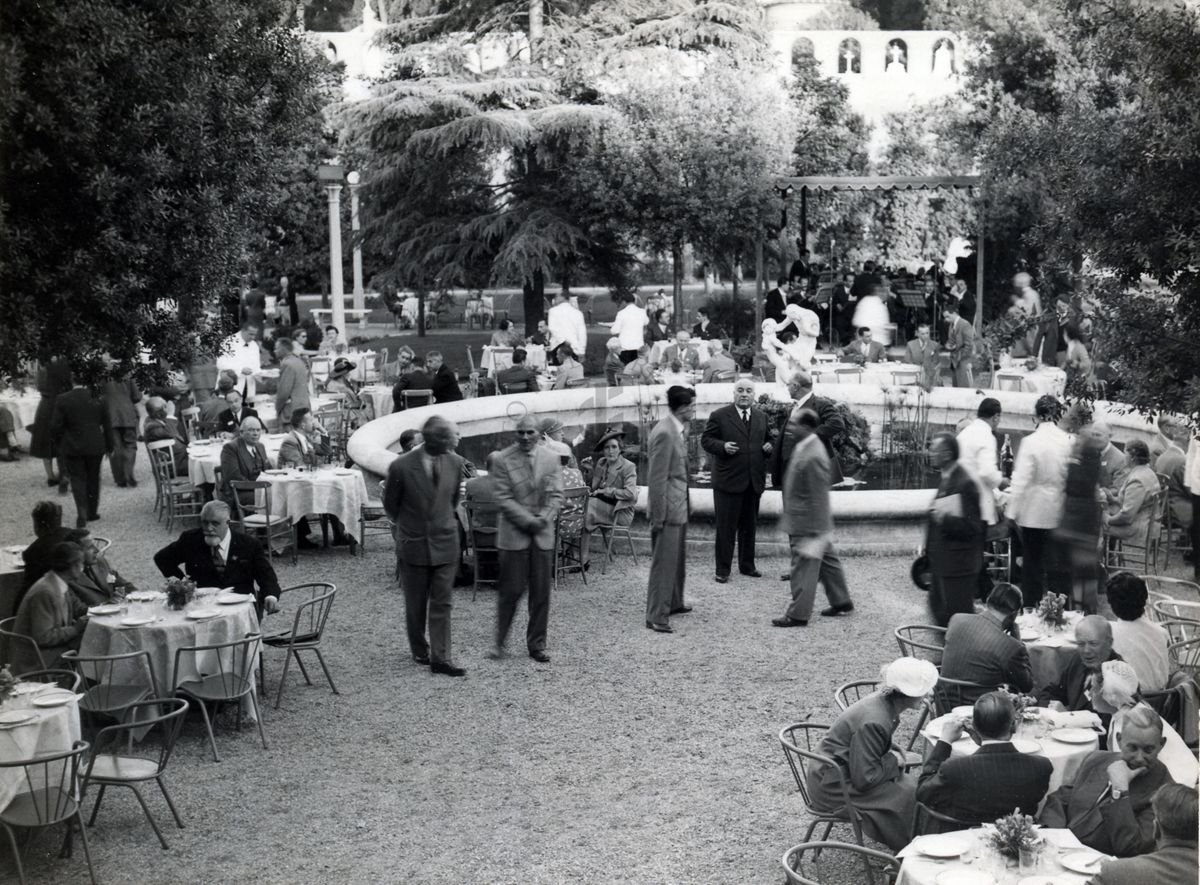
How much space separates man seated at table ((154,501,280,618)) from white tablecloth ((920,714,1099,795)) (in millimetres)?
4433

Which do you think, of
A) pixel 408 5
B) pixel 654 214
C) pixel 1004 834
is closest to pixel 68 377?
pixel 1004 834

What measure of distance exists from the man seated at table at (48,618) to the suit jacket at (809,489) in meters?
4.69

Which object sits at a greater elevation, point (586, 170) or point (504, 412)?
point (586, 170)

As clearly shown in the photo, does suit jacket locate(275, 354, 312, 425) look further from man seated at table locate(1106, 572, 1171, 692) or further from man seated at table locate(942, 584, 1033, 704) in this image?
man seated at table locate(1106, 572, 1171, 692)

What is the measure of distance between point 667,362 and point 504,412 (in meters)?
3.93

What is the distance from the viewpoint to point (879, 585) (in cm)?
1139

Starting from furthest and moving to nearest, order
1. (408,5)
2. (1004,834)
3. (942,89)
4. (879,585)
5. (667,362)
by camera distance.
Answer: (942,89) → (408,5) → (667,362) → (879,585) → (1004,834)

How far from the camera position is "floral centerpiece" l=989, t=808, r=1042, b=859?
5145mm

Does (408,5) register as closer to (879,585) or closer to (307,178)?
(307,178)

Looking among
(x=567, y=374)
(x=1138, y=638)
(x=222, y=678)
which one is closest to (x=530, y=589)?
(x=222, y=678)

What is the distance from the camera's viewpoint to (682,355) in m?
20.8

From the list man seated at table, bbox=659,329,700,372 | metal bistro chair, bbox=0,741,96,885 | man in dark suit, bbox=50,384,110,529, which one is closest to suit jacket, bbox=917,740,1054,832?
metal bistro chair, bbox=0,741,96,885

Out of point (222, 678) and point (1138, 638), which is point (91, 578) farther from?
point (1138, 638)

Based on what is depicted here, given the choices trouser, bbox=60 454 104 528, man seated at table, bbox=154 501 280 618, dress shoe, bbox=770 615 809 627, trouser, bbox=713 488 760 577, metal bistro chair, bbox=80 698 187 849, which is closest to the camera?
metal bistro chair, bbox=80 698 187 849
